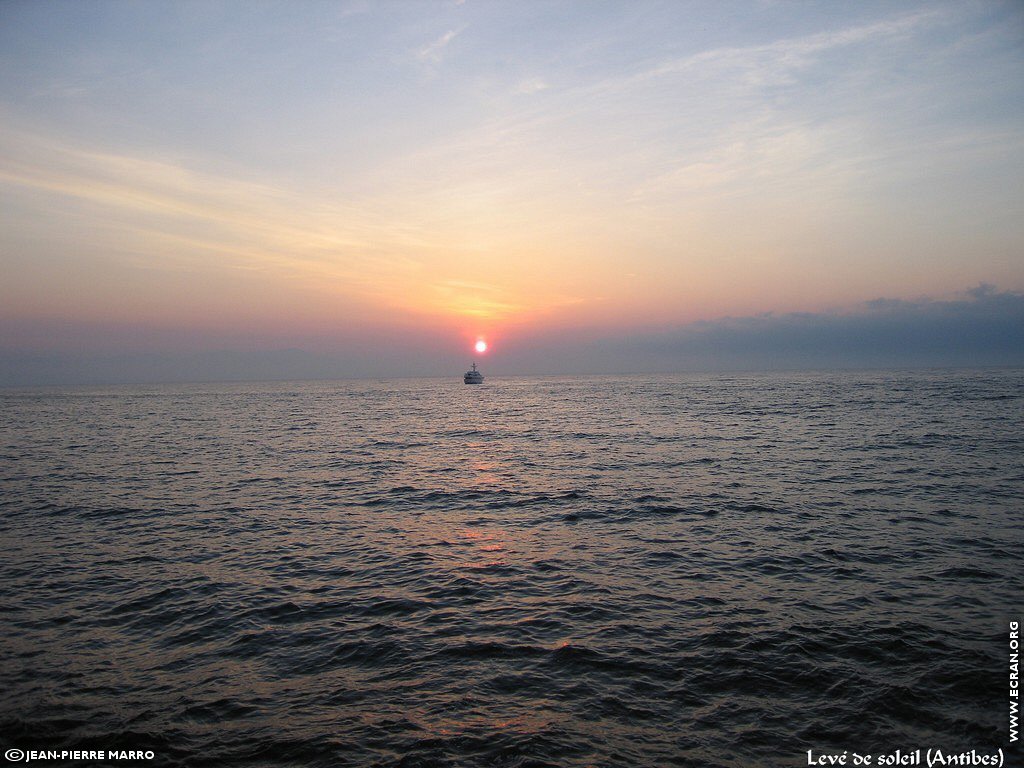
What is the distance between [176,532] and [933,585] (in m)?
26.8

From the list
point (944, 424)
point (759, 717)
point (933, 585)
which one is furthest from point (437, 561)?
point (944, 424)

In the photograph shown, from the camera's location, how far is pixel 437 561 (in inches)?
750

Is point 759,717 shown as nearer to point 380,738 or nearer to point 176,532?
point 380,738

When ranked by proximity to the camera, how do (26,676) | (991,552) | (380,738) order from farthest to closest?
(991,552), (26,676), (380,738)

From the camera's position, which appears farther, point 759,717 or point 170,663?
point 170,663

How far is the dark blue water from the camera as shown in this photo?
9500 mm

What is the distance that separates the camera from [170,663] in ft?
39.6

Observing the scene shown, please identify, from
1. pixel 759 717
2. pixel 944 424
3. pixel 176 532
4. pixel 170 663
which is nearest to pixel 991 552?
pixel 759 717

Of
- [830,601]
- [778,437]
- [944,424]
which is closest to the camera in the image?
[830,601]

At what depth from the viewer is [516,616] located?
14320 mm

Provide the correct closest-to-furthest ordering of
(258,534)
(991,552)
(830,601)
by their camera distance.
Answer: (830,601) → (991,552) → (258,534)

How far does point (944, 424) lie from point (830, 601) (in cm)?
5459

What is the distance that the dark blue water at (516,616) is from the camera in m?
9.50

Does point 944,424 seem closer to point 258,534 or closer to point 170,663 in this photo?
point 258,534
